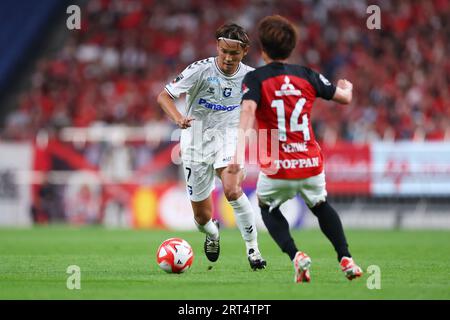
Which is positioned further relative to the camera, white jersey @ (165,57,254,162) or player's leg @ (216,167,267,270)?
white jersey @ (165,57,254,162)

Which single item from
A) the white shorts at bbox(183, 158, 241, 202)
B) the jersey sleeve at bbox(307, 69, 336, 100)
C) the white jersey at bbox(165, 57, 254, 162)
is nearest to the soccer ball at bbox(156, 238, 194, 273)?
the white shorts at bbox(183, 158, 241, 202)

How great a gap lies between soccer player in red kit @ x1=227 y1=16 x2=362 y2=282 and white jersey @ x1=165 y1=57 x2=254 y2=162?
1.79 m

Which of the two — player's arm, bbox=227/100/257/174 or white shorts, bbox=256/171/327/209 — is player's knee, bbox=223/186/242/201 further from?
player's arm, bbox=227/100/257/174

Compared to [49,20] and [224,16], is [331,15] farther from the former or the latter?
[49,20]

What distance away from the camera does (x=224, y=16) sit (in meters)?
26.1

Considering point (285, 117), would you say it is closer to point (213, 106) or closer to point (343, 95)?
point (343, 95)

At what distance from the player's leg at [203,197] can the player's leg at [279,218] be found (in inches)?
76.3

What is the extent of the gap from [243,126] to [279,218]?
93 centimetres

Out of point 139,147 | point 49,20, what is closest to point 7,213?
point 139,147

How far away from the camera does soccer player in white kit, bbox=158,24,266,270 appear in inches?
358

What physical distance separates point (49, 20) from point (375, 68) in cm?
1042

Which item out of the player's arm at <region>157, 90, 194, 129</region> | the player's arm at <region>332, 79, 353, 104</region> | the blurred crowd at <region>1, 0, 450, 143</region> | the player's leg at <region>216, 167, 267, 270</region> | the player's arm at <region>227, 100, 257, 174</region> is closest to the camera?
the player's arm at <region>227, 100, 257, 174</region>

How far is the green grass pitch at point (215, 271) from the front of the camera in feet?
22.6

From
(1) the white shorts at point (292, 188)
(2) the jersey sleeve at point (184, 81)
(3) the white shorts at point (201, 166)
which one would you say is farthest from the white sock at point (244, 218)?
(1) the white shorts at point (292, 188)
